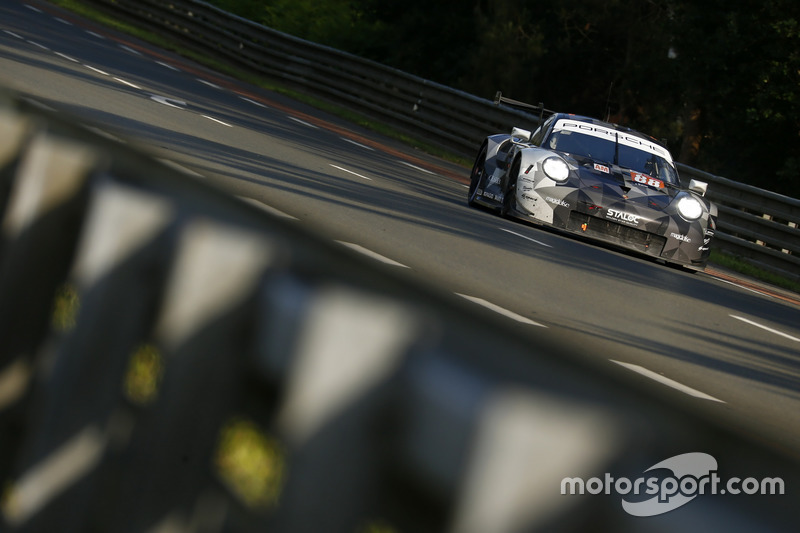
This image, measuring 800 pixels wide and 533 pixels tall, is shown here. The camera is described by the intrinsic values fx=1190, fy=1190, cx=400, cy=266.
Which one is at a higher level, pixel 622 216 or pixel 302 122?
pixel 622 216

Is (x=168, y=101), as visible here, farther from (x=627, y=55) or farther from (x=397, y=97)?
(x=627, y=55)

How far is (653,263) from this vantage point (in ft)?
43.0

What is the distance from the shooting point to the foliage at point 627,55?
30328 millimetres

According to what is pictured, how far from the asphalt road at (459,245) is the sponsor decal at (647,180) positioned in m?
0.99

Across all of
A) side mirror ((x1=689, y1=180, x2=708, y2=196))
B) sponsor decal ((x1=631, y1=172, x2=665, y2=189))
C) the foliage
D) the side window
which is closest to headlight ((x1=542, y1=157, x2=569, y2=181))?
the side window

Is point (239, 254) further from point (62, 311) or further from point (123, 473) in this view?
point (62, 311)

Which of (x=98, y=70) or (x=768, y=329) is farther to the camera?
(x=98, y=70)

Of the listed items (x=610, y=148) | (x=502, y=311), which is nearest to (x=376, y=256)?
(x=502, y=311)

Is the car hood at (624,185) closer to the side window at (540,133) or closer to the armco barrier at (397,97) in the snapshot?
the side window at (540,133)

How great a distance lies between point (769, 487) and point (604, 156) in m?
12.7

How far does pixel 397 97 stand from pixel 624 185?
1481 cm

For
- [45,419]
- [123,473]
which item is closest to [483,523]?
[123,473]

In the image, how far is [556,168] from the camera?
12.6 metres

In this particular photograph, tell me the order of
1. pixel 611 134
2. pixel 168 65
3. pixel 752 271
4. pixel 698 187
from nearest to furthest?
1. pixel 698 187
2. pixel 611 134
3. pixel 752 271
4. pixel 168 65
